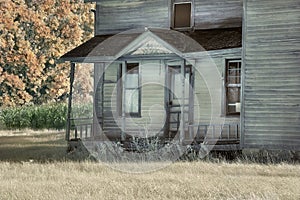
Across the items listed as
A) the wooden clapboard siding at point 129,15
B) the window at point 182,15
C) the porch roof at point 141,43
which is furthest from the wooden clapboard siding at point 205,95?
the wooden clapboard siding at point 129,15

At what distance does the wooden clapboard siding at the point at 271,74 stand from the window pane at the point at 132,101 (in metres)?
5.34

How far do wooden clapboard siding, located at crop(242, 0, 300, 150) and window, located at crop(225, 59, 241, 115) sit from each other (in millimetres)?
1366

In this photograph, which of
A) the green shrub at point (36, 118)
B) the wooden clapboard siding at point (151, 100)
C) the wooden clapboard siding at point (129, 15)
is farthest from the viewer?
the green shrub at point (36, 118)

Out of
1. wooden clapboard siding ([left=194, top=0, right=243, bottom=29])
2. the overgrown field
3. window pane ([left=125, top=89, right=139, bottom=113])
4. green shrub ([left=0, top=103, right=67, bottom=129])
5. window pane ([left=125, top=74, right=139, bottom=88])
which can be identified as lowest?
the overgrown field

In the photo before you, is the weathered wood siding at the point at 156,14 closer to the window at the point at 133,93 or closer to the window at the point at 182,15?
the window at the point at 182,15

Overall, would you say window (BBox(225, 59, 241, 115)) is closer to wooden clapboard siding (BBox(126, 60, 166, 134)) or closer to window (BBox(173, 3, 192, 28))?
wooden clapboard siding (BBox(126, 60, 166, 134))

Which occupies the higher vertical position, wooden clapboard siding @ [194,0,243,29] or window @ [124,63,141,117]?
wooden clapboard siding @ [194,0,243,29]

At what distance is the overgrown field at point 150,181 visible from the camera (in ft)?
44.9

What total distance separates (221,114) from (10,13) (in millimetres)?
20722

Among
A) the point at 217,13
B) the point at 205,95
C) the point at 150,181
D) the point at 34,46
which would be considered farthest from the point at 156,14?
the point at 34,46

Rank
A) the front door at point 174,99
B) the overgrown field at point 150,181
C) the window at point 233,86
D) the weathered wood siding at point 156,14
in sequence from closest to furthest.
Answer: the overgrown field at point 150,181
the window at point 233,86
the weathered wood siding at point 156,14
the front door at point 174,99

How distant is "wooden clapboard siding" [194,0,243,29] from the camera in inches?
928

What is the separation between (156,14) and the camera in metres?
25.3

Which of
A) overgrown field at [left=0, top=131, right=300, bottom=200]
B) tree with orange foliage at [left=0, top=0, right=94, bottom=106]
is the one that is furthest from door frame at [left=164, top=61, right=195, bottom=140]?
tree with orange foliage at [left=0, top=0, right=94, bottom=106]
